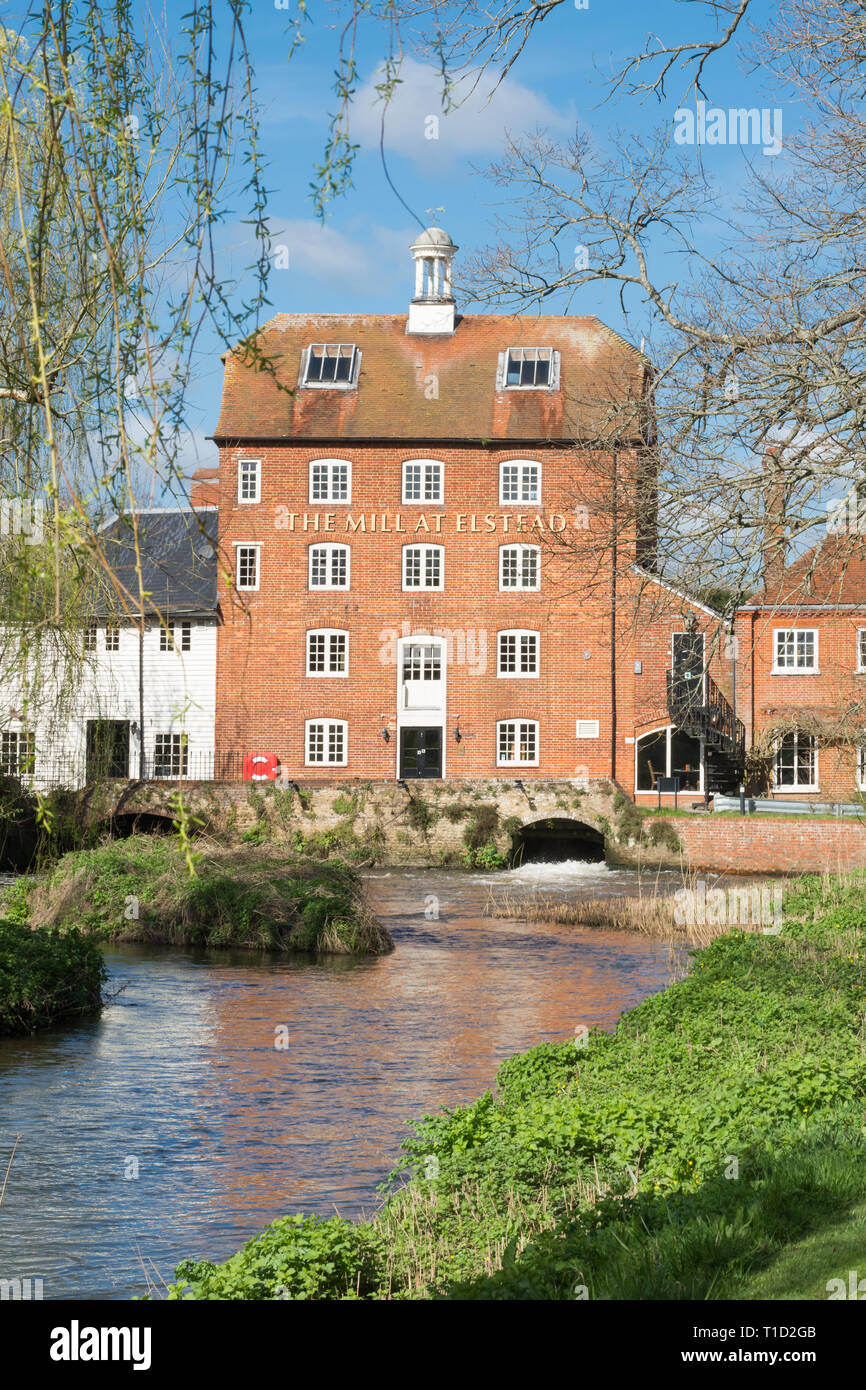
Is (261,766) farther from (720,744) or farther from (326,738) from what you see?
(720,744)

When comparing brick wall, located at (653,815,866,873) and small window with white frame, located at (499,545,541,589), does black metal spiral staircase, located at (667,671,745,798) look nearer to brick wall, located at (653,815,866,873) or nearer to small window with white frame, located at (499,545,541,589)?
brick wall, located at (653,815,866,873)

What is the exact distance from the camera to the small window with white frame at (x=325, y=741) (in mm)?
38469

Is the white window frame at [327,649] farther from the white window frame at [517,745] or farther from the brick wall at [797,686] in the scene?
the brick wall at [797,686]

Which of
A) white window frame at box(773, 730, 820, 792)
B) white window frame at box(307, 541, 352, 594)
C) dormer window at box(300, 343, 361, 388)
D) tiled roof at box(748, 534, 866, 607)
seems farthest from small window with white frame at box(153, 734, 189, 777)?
tiled roof at box(748, 534, 866, 607)

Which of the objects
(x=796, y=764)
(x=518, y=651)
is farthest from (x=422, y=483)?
(x=796, y=764)

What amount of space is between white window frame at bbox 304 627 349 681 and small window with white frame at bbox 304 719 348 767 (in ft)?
3.97

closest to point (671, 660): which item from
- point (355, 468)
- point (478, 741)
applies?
point (478, 741)

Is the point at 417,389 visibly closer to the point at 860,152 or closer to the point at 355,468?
the point at 355,468

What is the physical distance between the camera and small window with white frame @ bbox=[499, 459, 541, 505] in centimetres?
3884

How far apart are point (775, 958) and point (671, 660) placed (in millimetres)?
25535

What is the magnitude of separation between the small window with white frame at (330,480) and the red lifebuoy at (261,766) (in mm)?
7464

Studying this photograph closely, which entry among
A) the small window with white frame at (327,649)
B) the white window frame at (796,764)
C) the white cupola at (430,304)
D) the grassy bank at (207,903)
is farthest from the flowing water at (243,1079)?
the white cupola at (430,304)

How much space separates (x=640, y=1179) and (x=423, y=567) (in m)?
32.3
